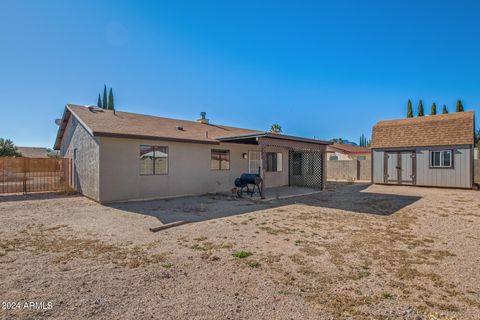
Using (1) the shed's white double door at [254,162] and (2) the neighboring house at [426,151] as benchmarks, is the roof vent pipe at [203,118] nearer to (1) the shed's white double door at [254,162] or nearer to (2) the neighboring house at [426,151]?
(1) the shed's white double door at [254,162]

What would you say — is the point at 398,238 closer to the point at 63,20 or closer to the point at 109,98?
the point at 63,20

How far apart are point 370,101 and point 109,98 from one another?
132 ft

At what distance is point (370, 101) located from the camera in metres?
19.0

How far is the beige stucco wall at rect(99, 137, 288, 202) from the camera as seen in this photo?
8594mm

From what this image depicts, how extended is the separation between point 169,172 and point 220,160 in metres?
2.73

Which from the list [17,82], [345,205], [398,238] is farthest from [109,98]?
[398,238]

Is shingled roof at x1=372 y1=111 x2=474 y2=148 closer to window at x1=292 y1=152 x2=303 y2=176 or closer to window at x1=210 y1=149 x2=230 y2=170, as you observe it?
window at x1=292 y1=152 x2=303 y2=176

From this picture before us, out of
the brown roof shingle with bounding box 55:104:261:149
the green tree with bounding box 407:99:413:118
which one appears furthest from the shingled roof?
the green tree with bounding box 407:99:413:118

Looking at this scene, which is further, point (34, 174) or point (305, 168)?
point (305, 168)

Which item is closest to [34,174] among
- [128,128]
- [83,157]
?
[83,157]

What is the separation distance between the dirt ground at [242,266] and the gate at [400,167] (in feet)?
29.6

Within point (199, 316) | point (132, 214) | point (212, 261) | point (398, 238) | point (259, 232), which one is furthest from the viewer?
point (132, 214)

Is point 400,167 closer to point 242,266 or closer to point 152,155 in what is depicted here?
point 152,155

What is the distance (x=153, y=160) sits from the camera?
9.64 m
